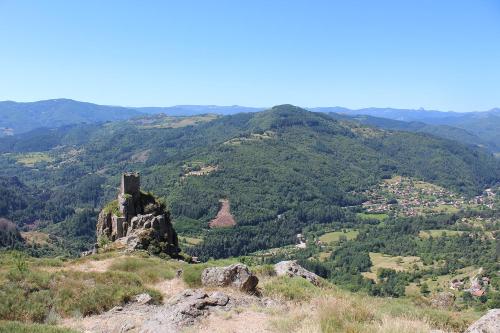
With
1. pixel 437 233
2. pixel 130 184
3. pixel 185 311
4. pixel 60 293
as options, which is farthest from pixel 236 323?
pixel 437 233

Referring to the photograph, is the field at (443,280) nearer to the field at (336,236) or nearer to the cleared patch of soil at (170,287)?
the field at (336,236)

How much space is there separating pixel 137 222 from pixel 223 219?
131368mm

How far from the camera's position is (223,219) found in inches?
6437

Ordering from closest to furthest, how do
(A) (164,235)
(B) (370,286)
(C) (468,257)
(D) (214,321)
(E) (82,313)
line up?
(D) (214,321) → (E) (82,313) → (A) (164,235) → (B) (370,286) → (C) (468,257)

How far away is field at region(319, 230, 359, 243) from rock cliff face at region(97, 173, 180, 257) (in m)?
116

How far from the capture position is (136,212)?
3559 cm

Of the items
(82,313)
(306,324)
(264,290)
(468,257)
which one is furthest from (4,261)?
(468,257)

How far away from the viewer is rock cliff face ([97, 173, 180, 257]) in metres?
31.1

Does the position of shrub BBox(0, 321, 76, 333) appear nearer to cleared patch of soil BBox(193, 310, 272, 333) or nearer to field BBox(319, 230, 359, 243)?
cleared patch of soil BBox(193, 310, 272, 333)

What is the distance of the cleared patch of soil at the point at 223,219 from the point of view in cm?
15850

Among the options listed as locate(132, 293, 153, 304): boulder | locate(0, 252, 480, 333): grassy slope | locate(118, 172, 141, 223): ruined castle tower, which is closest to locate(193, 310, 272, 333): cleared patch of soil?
locate(0, 252, 480, 333): grassy slope

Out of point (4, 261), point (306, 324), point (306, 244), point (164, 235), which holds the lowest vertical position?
point (306, 244)

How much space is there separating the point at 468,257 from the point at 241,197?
10154cm

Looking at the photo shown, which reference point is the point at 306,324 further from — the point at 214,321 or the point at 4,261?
the point at 4,261
